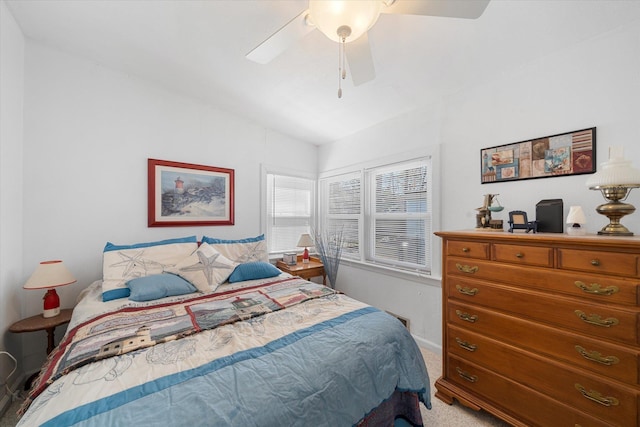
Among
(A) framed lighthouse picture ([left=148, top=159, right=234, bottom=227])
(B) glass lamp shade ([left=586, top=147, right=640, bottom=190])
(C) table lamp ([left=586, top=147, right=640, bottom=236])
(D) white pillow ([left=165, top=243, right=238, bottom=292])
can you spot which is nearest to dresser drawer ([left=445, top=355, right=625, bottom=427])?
(C) table lamp ([left=586, top=147, right=640, bottom=236])

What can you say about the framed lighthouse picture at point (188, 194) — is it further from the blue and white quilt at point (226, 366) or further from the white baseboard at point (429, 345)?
the white baseboard at point (429, 345)

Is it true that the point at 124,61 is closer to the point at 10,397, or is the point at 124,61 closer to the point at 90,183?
the point at 90,183

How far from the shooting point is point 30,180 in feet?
6.34

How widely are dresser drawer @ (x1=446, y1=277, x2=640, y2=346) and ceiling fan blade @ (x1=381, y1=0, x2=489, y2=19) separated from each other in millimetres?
1531

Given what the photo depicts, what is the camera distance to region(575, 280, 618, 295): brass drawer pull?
1177 mm

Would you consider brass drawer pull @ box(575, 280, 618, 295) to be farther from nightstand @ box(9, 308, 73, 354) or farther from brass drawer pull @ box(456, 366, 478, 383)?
nightstand @ box(9, 308, 73, 354)

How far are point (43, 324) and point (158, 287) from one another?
79 cm

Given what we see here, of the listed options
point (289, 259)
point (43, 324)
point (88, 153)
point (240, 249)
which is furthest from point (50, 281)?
point (289, 259)

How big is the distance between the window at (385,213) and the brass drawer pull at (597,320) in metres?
1.32

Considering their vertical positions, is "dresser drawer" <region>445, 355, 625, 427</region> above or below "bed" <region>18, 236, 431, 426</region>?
below

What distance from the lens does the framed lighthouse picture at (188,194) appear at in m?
2.51

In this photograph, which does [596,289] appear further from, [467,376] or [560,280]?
[467,376]

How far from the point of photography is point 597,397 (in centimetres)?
121

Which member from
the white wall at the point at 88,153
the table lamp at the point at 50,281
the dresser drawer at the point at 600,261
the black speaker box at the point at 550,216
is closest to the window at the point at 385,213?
the black speaker box at the point at 550,216
